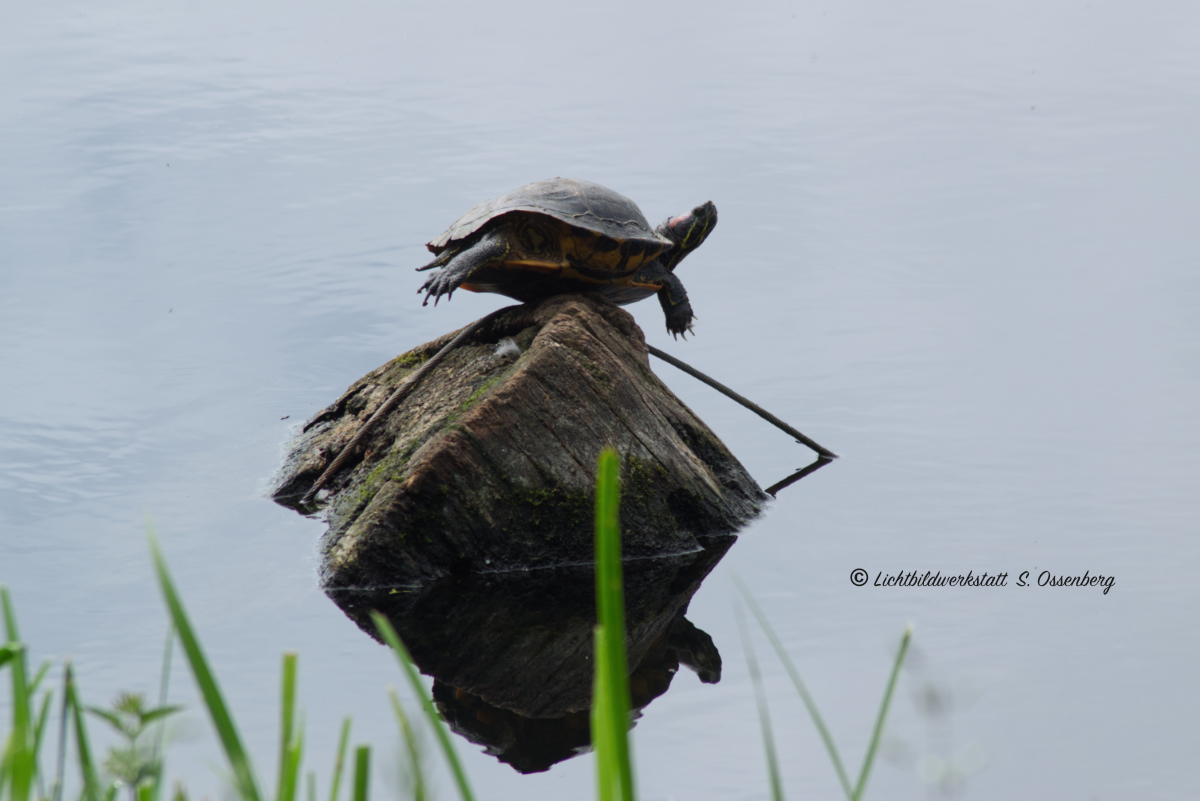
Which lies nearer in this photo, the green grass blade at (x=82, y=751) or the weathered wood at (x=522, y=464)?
the green grass blade at (x=82, y=751)

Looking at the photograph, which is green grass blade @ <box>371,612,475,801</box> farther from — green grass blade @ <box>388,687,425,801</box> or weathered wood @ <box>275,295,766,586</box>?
weathered wood @ <box>275,295,766,586</box>

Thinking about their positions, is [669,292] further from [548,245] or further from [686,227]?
[548,245]

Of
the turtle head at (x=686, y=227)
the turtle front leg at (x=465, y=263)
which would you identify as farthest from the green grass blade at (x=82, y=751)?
the turtle head at (x=686, y=227)

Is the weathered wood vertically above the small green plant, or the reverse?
the small green plant

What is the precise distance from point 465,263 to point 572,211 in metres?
0.48

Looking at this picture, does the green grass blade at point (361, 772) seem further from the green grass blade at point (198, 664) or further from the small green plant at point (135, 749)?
the small green plant at point (135, 749)

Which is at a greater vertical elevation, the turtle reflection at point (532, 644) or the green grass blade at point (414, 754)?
the green grass blade at point (414, 754)

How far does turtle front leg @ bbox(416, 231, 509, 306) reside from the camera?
402 centimetres

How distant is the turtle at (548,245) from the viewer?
161 inches

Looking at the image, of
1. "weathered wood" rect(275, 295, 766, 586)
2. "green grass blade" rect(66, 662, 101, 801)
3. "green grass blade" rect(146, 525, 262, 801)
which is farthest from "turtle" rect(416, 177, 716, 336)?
"green grass blade" rect(146, 525, 262, 801)

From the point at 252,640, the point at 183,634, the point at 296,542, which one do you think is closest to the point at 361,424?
the point at 296,542

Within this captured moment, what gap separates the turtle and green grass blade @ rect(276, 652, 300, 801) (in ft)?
10.7

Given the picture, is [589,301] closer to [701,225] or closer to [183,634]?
[701,225]

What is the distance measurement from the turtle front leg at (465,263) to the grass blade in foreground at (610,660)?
3452 millimetres
